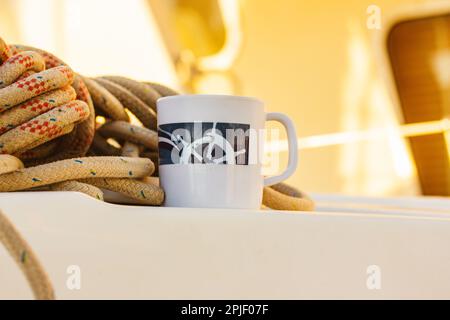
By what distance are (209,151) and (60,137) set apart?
0.10 m

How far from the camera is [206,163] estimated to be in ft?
1.30

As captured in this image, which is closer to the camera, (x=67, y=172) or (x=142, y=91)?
(x=67, y=172)

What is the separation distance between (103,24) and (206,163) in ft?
7.99

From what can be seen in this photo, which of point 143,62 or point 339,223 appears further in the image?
point 143,62

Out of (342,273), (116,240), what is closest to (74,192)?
(116,240)

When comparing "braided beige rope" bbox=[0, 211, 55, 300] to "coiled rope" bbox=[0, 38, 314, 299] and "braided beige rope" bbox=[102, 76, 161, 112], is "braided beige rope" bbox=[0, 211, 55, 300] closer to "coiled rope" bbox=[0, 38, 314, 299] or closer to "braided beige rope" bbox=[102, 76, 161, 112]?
"coiled rope" bbox=[0, 38, 314, 299]

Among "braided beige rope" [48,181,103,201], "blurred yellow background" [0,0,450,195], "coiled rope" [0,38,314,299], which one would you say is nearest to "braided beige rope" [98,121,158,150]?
"coiled rope" [0,38,314,299]

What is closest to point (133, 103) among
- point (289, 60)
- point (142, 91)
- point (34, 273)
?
point (142, 91)

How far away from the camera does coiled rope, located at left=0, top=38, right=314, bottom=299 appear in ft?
1.18

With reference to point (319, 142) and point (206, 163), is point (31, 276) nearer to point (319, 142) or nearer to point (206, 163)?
point (206, 163)

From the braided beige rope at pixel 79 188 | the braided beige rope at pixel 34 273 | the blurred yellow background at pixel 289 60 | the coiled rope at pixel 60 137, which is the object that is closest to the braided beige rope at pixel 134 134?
the coiled rope at pixel 60 137

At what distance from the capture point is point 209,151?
397 mm

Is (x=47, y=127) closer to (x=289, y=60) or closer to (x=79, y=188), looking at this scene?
(x=79, y=188)

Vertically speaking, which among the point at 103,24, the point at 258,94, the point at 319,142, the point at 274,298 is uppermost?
the point at 103,24
